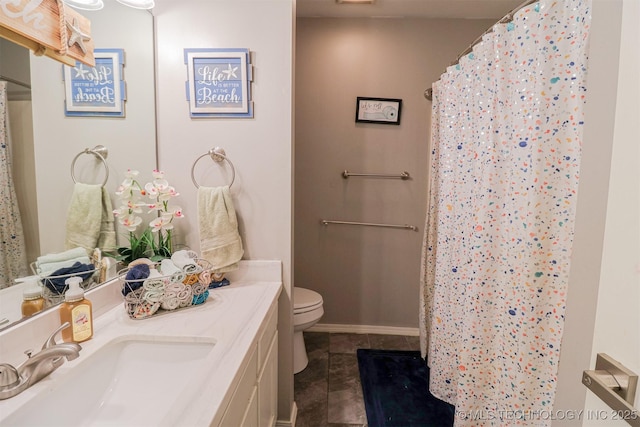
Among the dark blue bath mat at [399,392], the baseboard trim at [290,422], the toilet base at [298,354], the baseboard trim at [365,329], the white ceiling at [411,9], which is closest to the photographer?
the baseboard trim at [290,422]

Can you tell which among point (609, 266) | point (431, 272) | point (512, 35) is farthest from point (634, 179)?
point (431, 272)

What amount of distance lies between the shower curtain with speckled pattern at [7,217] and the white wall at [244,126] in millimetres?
640

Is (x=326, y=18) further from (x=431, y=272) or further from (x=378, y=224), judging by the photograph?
(x=431, y=272)

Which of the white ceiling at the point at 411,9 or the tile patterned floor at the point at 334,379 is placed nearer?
the tile patterned floor at the point at 334,379

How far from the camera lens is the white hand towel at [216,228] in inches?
53.4

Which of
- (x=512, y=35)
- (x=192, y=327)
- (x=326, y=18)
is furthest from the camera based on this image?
(x=326, y=18)

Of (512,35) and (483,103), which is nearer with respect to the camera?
(512,35)

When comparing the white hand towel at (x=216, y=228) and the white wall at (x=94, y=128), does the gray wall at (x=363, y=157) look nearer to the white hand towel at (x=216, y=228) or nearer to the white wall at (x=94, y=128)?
the white hand towel at (x=216, y=228)

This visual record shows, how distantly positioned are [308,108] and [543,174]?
1.81 m

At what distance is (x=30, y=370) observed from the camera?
0.69 m

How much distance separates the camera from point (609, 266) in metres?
0.55

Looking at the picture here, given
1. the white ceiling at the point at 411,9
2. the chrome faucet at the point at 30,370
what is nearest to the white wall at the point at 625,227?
the chrome faucet at the point at 30,370

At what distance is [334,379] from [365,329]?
684 mm

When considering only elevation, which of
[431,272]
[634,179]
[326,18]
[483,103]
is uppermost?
[326,18]
